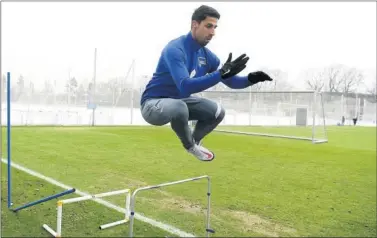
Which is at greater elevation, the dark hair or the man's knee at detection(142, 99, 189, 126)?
the dark hair

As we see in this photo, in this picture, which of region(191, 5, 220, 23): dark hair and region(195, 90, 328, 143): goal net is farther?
region(195, 90, 328, 143): goal net

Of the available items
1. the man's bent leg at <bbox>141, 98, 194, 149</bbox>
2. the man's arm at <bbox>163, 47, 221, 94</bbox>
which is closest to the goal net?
the man's bent leg at <bbox>141, 98, 194, 149</bbox>

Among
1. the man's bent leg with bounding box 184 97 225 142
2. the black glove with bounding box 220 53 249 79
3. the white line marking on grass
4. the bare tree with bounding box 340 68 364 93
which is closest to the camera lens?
the black glove with bounding box 220 53 249 79

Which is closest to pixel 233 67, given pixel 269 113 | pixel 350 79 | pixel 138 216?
pixel 138 216

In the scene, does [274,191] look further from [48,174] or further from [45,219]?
[48,174]

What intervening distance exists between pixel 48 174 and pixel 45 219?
2546 mm

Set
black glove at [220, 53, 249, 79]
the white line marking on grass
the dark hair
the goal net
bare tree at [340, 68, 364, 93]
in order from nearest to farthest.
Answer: black glove at [220, 53, 249, 79] < the dark hair < the white line marking on grass < the goal net < bare tree at [340, 68, 364, 93]

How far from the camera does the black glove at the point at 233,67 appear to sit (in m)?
1.67

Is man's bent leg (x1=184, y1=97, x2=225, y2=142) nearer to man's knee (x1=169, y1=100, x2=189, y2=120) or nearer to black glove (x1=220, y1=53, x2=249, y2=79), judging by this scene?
man's knee (x1=169, y1=100, x2=189, y2=120)

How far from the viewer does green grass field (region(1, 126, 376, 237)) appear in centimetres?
426

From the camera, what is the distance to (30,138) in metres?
11.3

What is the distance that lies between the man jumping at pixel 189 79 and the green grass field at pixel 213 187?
2.31m

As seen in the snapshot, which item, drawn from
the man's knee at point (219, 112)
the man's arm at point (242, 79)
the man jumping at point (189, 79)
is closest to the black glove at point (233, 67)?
the man jumping at point (189, 79)

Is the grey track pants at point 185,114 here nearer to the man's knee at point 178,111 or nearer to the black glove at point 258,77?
the man's knee at point 178,111
